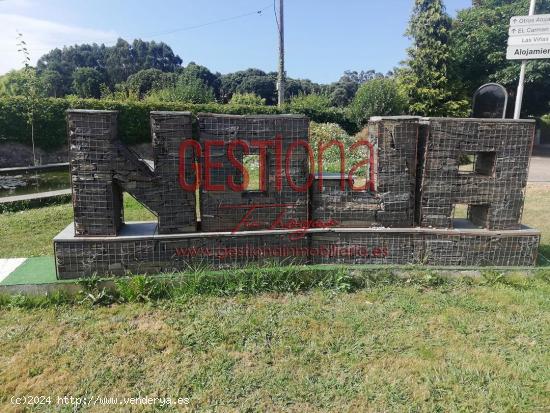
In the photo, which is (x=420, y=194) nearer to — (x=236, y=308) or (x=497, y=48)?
(x=236, y=308)

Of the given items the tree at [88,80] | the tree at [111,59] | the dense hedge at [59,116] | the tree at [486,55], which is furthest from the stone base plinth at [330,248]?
the tree at [111,59]

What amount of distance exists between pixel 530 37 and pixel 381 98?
11.6 metres

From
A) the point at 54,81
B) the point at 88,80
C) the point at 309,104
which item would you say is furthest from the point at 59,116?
the point at 54,81

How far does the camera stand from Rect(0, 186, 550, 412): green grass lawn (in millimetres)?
2303

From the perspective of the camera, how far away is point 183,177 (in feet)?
11.8

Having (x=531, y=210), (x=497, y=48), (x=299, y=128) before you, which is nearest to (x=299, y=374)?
(x=299, y=128)

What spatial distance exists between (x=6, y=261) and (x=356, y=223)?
12.2 feet

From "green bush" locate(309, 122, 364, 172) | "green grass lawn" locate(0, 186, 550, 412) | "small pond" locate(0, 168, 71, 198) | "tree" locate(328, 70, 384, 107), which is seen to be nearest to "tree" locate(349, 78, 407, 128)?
"green bush" locate(309, 122, 364, 172)

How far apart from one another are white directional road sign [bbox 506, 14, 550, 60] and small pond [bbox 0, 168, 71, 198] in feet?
35.4

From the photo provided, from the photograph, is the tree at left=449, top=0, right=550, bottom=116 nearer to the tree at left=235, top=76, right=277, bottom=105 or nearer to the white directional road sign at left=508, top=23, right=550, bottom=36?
the white directional road sign at left=508, top=23, right=550, bottom=36

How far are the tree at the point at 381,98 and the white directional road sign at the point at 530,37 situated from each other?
36.5 ft

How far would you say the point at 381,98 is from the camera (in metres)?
19.0

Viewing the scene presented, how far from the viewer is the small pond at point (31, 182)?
9102mm

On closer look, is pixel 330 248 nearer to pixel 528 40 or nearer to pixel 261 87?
pixel 528 40
